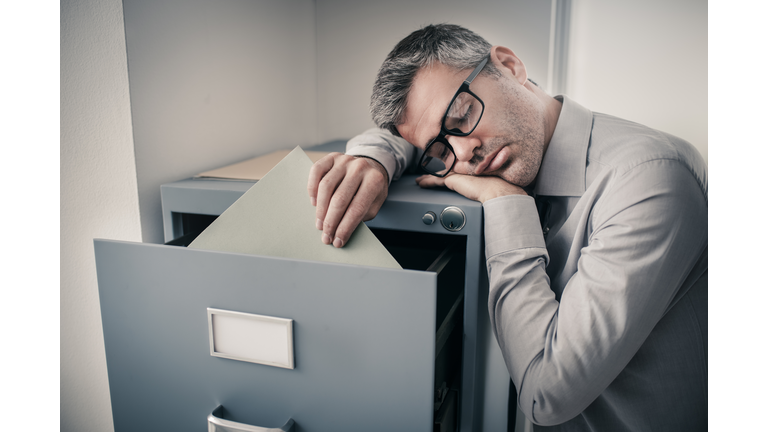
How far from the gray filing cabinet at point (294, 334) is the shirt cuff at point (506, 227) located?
0.08 ft

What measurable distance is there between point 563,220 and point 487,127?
0.64 feet

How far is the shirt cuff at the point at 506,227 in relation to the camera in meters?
0.54

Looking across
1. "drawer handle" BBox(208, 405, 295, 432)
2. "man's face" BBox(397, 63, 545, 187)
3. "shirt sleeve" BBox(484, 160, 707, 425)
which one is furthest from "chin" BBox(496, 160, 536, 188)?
"drawer handle" BBox(208, 405, 295, 432)

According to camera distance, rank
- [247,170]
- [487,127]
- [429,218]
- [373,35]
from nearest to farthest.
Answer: [429,218]
[487,127]
[247,170]
[373,35]

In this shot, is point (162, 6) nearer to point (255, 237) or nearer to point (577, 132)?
point (255, 237)

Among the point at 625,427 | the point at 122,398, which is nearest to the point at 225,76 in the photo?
the point at 122,398

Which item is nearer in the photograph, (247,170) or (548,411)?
(548,411)

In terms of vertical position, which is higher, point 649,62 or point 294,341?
point 649,62

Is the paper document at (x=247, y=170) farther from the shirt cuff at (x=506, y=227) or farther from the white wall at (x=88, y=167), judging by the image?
the shirt cuff at (x=506, y=227)

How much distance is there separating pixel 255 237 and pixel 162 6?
0.44 meters

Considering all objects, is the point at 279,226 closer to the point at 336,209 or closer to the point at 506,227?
the point at 336,209

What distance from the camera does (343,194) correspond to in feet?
1.64

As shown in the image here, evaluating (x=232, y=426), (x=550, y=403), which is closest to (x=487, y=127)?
(x=550, y=403)

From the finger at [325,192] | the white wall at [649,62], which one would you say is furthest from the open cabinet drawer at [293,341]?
the white wall at [649,62]
